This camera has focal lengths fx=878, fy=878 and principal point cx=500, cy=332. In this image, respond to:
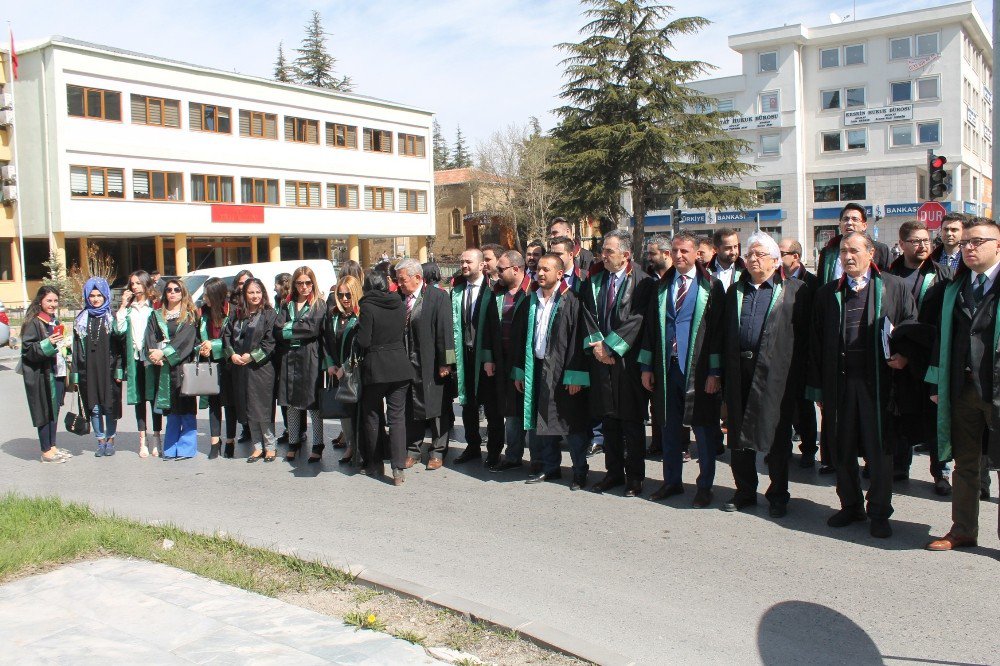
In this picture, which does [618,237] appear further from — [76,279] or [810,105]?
[810,105]

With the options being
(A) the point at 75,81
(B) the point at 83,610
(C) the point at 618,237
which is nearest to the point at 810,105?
(A) the point at 75,81

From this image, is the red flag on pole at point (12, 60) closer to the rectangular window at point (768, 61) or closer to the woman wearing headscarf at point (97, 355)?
the woman wearing headscarf at point (97, 355)

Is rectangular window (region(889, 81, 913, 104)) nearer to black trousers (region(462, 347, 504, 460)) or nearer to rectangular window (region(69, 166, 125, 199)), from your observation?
rectangular window (region(69, 166, 125, 199))

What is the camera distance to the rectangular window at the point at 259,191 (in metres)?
44.9

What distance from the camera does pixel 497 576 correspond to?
18.0 ft

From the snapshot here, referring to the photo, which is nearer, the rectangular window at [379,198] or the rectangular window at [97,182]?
the rectangular window at [97,182]

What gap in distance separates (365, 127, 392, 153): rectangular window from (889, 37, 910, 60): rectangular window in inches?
1331

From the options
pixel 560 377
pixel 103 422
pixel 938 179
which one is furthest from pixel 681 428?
pixel 938 179

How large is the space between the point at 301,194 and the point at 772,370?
44.0 m

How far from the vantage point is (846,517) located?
6.25 m

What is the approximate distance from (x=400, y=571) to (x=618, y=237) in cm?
335

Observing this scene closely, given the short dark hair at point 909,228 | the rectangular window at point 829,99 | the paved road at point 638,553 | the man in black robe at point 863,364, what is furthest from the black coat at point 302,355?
the rectangular window at point 829,99

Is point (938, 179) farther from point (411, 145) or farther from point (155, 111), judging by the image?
point (411, 145)

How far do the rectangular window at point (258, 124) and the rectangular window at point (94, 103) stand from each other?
699 cm
